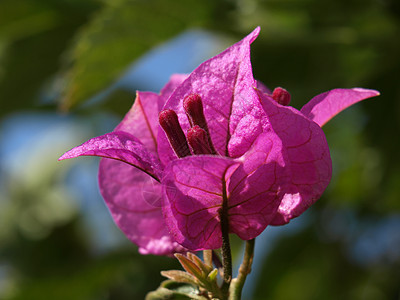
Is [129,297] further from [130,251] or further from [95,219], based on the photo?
[95,219]

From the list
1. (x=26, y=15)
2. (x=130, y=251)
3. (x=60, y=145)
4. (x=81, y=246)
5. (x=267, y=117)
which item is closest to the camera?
(x=267, y=117)

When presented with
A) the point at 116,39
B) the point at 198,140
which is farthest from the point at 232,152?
the point at 116,39

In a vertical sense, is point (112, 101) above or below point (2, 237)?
above

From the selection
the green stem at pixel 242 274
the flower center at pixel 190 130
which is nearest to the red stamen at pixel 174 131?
the flower center at pixel 190 130

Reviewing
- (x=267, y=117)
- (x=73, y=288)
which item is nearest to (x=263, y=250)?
(x=73, y=288)

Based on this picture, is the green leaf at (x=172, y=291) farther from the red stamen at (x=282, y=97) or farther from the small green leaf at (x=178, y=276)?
the red stamen at (x=282, y=97)
